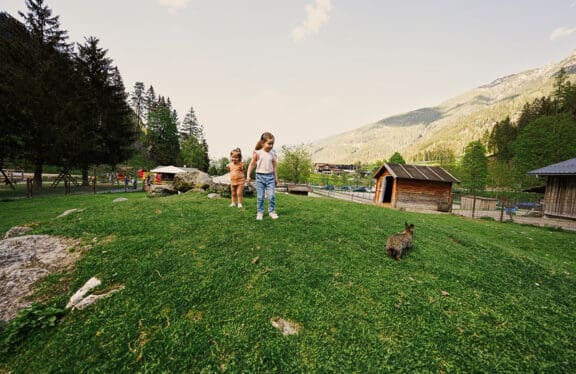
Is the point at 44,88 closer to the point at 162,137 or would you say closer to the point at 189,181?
the point at 189,181

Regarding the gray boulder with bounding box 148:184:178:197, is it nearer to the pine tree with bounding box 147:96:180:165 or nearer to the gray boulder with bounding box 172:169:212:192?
the gray boulder with bounding box 172:169:212:192

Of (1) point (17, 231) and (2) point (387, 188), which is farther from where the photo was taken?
(2) point (387, 188)

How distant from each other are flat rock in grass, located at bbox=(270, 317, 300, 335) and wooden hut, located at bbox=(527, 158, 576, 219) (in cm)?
2732

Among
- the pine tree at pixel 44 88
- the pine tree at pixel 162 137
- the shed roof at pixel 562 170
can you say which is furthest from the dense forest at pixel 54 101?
the shed roof at pixel 562 170

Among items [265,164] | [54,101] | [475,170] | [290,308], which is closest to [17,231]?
[265,164]

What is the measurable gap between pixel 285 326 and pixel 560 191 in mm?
30001

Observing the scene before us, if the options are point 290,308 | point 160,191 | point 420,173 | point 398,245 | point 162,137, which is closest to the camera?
point 290,308

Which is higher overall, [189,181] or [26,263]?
[189,181]

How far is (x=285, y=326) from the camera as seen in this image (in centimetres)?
285

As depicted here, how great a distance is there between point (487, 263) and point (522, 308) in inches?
79.5

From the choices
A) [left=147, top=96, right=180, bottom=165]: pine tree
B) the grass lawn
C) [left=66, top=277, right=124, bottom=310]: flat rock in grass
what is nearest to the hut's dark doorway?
the grass lawn

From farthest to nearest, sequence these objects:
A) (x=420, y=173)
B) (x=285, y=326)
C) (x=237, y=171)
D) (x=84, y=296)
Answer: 1. (x=420, y=173)
2. (x=237, y=171)
3. (x=84, y=296)
4. (x=285, y=326)

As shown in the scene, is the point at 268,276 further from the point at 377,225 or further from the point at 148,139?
the point at 148,139

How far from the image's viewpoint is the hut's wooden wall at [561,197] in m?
18.3
